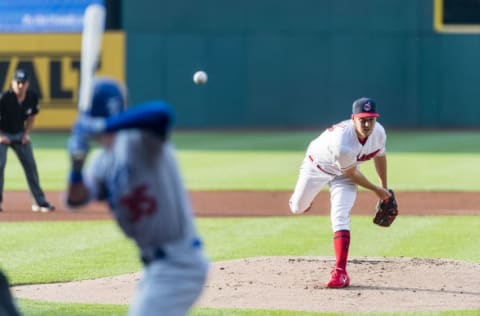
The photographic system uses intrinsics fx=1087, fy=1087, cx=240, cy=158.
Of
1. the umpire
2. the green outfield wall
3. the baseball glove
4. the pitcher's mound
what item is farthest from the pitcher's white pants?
the green outfield wall

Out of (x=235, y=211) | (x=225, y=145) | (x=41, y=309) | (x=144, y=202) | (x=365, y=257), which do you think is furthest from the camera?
(x=225, y=145)

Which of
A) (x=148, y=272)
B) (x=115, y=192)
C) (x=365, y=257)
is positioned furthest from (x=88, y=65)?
(x=365, y=257)

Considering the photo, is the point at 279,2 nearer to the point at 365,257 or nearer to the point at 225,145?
the point at 225,145

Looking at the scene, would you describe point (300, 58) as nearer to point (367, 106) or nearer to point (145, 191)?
A: point (367, 106)

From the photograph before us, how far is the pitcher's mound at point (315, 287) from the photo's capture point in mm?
8602

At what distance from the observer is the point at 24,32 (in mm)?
31984

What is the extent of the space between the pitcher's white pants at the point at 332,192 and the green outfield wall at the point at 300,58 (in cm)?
2243

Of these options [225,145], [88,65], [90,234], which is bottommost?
[225,145]

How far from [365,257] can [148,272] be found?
20.3 ft

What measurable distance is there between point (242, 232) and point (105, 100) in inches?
322

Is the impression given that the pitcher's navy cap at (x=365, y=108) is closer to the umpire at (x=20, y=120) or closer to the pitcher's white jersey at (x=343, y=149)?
the pitcher's white jersey at (x=343, y=149)

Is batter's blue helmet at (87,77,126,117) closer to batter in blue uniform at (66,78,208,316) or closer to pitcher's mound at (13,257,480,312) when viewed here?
batter in blue uniform at (66,78,208,316)

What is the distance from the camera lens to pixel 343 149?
923 cm

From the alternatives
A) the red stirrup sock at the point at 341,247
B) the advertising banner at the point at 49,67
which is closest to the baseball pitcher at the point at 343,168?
the red stirrup sock at the point at 341,247
